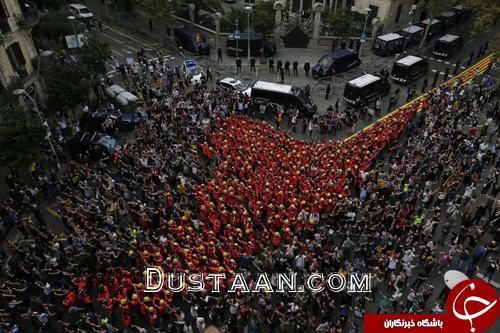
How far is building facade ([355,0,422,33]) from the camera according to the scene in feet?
143

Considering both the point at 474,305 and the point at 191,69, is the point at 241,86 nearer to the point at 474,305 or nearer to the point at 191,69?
the point at 191,69

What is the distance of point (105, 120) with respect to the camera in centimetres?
2950

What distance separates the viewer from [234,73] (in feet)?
130

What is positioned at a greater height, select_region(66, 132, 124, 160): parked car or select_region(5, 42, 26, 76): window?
select_region(5, 42, 26, 76): window

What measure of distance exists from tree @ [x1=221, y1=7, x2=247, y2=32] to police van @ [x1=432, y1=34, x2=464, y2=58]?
778 inches

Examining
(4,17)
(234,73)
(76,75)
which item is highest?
(4,17)

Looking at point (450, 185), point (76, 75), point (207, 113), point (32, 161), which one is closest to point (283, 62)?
point (207, 113)

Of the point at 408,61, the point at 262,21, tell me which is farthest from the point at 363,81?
the point at 262,21

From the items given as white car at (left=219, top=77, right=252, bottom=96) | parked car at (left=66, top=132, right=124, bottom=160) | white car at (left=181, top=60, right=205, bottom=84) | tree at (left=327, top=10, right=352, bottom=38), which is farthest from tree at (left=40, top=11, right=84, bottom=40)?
tree at (left=327, top=10, right=352, bottom=38)

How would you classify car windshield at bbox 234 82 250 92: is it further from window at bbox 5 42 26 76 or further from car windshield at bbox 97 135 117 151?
window at bbox 5 42 26 76

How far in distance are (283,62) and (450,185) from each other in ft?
76.7

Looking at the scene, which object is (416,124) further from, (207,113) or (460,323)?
(460,323)

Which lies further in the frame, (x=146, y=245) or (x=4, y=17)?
(x=4, y=17)

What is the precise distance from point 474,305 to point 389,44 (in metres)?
31.1
